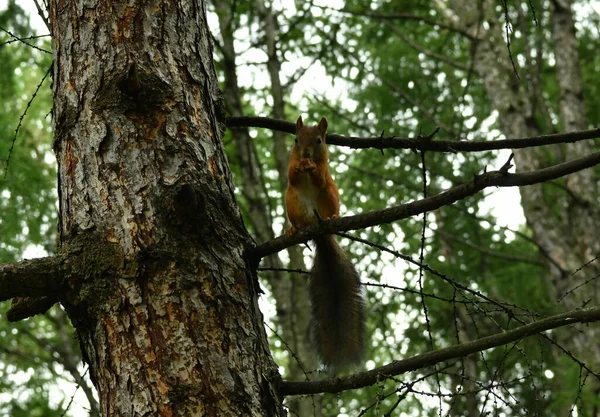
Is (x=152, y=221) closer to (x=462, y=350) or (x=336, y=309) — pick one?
(x=462, y=350)

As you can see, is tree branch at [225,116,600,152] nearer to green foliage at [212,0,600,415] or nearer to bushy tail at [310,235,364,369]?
bushy tail at [310,235,364,369]

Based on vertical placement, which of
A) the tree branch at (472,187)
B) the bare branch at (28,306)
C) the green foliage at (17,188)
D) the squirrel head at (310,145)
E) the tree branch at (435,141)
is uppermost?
the green foliage at (17,188)

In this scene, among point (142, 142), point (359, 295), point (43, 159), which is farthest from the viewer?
point (43, 159)

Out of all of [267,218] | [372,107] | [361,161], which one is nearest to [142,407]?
[267,218]

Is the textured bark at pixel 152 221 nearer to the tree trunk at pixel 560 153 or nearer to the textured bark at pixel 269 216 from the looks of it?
the textured bark at pixel 269 216

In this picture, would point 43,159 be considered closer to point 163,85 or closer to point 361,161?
point 361,161

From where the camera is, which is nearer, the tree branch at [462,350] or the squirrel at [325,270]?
the tree branch at [462,350]

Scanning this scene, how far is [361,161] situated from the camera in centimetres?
888

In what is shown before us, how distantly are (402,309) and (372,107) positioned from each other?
2.79 meters

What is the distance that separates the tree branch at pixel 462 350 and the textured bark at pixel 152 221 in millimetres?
200

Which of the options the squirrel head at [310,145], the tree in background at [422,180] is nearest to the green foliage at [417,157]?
the tree in background at [422,180]

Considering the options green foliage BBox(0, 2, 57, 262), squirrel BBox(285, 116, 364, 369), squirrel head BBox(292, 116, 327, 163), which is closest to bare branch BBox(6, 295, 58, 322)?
squirrel BBox(285, 116, 364, 369)

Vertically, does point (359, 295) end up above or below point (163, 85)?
below

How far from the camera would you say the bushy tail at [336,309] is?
2.52 meters
